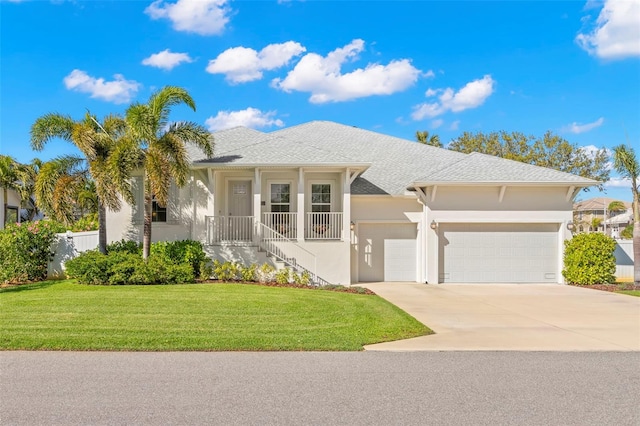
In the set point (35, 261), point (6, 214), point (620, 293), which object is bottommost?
point (620, 293)

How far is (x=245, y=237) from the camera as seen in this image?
15.7m

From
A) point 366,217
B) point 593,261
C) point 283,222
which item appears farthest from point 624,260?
point 283,222

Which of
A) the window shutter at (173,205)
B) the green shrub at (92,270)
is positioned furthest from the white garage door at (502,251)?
the green shrub at (92,270)

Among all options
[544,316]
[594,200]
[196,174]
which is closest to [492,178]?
[544,316]

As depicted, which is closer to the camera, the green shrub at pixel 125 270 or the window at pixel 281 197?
the green shrub at pixel 125 270

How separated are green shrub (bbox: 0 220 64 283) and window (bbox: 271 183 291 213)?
770 cm

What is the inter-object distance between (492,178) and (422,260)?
12.9 ft

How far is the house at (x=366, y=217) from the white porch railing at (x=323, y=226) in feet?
0.12

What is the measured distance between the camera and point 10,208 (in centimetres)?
2700

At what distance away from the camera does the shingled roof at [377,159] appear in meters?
15.2

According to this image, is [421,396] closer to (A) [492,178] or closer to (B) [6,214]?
(A) [492,178]

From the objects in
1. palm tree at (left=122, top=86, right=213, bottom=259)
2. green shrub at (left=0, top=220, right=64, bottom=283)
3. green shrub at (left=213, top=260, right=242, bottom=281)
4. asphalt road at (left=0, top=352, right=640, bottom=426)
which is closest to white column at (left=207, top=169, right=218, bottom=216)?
palm tree at (left=122, top=86, right=213, bottom=259)

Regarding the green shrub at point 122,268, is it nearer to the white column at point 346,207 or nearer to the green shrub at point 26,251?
the green shrub at point 26,251

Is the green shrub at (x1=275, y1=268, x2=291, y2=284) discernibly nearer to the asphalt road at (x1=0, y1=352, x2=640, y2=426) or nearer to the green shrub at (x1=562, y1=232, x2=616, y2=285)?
the asphalt road at (x1=0, y1=352, x2=640, y2=426)
